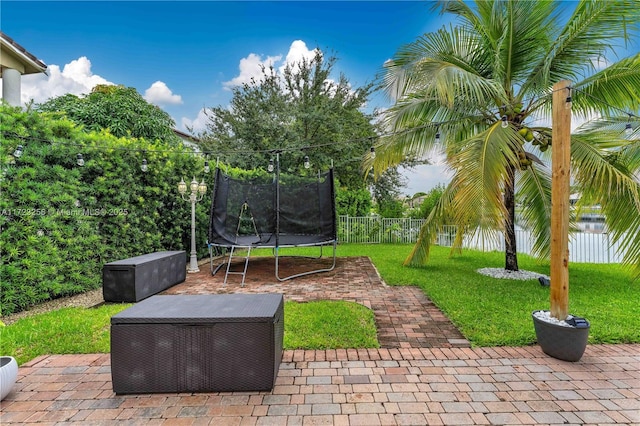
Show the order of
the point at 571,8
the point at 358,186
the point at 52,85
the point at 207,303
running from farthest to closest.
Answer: the point at 358,186
the point at 52,85
the point at 571,8
the point at 207,303

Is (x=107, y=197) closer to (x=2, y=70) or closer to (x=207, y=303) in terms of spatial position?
(x=207, y=303)

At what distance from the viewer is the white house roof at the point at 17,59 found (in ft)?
20.8

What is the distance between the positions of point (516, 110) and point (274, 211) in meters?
4.97

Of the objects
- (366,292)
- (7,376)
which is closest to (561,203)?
(366,292)

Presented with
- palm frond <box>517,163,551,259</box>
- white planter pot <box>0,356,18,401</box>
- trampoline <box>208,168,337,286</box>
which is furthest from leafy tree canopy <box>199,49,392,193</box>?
white planter pot <box>0,356,18,401</box>

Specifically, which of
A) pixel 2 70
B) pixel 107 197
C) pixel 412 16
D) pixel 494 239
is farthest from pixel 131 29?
pixel 494 239

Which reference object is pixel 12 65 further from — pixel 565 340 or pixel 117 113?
pixel 565 340

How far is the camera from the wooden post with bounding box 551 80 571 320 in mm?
2740

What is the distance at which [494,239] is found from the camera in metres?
4.09

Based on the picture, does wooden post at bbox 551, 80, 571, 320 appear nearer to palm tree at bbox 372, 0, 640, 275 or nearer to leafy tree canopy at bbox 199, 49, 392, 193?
palm tree at bbox 372, 0, 640, 275

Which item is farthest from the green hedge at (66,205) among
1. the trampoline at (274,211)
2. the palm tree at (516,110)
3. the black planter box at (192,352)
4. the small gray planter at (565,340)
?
the small gray planter at (565,340)

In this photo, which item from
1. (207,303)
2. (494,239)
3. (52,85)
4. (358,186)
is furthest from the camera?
(358,186)

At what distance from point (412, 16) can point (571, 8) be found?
3185 mm

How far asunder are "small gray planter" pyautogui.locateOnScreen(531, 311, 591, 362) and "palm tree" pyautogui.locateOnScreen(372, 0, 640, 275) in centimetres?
169
